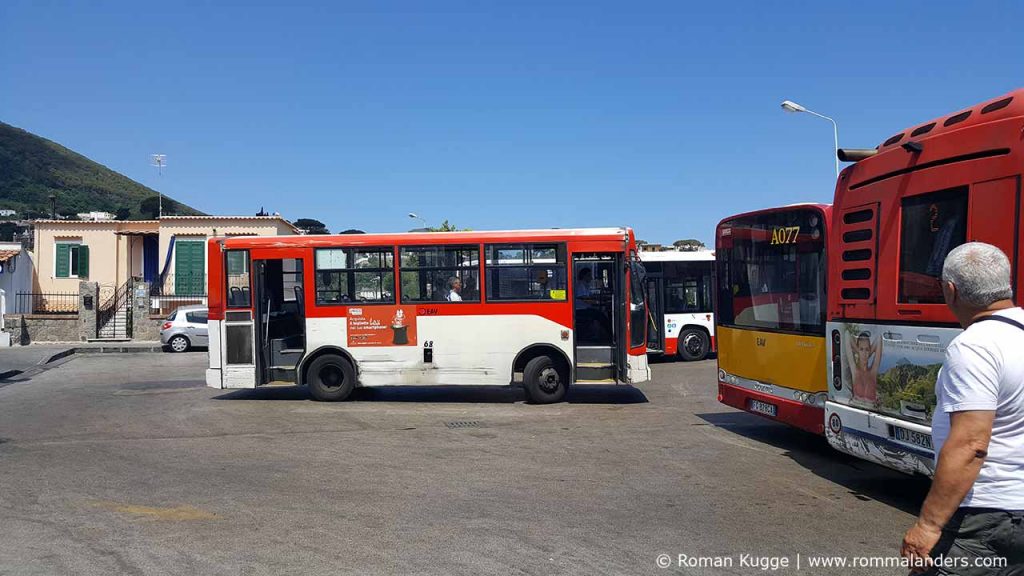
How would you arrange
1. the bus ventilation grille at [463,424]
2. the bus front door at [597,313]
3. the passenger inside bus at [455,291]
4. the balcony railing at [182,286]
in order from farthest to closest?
the balcony railing at [182,286], the passenger inside bus at [455,291], the bus front door at [597,313], the bus ventilation grille at [463,424]

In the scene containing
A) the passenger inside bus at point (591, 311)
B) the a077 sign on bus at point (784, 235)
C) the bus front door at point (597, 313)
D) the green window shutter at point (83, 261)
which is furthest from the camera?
the green window shutter at point (83, 261)

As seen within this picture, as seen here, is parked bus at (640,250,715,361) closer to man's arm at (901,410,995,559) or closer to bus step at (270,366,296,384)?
bus step at (270,366,296,384)

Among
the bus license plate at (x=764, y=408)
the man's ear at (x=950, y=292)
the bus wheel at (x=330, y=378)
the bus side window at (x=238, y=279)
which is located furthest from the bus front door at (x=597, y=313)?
the man's ear at (x=950, y=292)

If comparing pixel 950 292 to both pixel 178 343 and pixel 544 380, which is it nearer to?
pixel 544 380

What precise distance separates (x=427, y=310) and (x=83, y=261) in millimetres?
28075

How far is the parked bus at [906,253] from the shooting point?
5715 millimetres

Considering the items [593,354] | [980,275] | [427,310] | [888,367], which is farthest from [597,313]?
[980,275]

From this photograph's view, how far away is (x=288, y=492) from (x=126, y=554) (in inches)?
76.2

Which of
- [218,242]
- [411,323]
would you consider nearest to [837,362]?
[411,323]

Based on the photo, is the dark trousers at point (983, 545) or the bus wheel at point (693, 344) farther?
the bus wheel at point (693, 344)

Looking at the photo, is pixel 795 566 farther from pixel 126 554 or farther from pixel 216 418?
pixel 216 418

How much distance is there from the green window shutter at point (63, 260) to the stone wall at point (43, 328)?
5.04 metres

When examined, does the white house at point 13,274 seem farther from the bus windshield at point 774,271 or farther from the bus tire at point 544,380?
the bus windshield at point 774,271

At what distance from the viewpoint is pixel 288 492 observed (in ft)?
23.8
